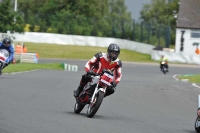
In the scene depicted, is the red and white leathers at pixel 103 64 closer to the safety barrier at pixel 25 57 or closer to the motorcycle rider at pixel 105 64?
the motorcycle rider at pixel 105 64

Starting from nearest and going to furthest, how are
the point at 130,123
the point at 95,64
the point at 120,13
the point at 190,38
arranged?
the point at 130,123, the point at 95,64, the point at 190,38, the point at 120,13

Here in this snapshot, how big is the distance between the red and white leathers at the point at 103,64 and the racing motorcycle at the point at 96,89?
0.34 meters

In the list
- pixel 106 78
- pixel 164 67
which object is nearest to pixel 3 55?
pixel 106 78

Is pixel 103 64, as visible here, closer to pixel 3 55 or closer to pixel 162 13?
pixel 3 55

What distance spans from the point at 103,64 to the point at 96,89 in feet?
2.36

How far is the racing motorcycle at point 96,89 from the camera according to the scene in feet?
43.7

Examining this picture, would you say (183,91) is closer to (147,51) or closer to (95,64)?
(95,64)

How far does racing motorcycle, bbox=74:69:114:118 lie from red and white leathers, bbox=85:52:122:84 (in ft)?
1.13

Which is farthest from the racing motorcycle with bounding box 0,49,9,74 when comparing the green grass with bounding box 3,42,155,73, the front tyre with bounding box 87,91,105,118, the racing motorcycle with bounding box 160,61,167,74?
the green grass with bounding box 3,42,155,73

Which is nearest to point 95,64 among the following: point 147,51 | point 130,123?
point 130,123

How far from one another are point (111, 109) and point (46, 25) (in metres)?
62.9

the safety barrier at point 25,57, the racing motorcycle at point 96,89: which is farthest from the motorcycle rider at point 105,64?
the safety barrier at point 25,57

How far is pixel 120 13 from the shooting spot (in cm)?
16212

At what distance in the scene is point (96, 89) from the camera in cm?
1364
